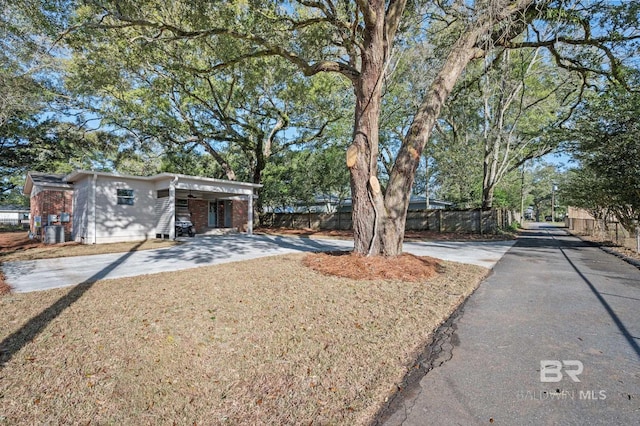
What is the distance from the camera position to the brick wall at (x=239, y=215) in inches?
731

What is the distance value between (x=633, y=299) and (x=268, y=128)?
20.3 meters

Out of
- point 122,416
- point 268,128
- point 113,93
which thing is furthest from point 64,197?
point 122,416

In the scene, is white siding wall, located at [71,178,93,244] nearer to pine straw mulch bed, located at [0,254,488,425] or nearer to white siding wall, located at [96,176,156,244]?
white siding wall, located at [96,176,156,244]

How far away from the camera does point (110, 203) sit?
1318cm

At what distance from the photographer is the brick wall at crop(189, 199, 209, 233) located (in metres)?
17.6

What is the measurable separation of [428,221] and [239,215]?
40.3ft

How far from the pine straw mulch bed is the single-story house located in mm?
9238

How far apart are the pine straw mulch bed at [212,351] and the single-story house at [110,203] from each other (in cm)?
924

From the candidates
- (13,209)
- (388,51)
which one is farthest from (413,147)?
(13,209)

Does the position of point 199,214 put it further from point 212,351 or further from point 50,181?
point 212,351

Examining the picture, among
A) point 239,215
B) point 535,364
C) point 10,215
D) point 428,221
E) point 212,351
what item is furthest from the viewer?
point 10,215

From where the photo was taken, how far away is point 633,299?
15.8 feet

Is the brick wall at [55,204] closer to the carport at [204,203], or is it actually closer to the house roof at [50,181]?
the house roof at [50,181]

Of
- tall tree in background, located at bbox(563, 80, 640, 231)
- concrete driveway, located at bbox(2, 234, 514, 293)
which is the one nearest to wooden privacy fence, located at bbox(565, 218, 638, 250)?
tall tree in background, located at bbox(563, 80, 640, 231)
